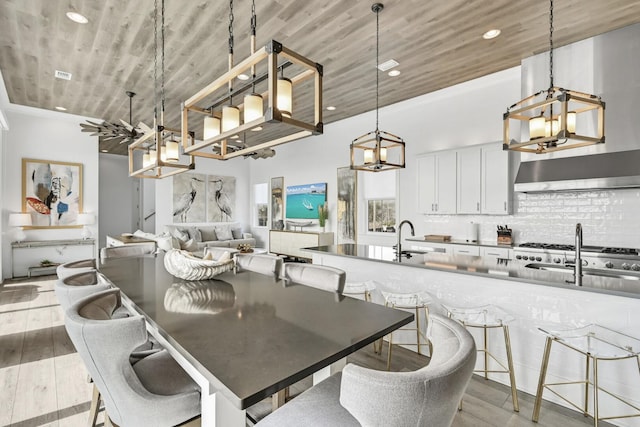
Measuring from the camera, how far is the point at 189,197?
27.5ft

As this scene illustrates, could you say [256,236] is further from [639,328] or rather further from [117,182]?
[639,328]

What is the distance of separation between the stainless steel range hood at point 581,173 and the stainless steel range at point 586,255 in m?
0.67

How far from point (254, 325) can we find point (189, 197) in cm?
783

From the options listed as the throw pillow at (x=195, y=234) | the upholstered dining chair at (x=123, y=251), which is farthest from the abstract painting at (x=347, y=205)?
the upholstered dining chair at (x=123, y=251)

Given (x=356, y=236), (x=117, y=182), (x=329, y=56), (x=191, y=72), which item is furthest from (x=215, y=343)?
(x=117, y=182)

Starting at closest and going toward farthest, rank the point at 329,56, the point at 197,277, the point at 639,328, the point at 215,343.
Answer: the point at 215,343 → the point at 639,328 → the point at 197,277 → the point at 329,56

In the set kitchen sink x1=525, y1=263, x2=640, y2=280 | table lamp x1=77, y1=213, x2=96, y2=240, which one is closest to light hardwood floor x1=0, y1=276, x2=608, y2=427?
kitchen sink x1=525, y1=263, x2=640, y2=280

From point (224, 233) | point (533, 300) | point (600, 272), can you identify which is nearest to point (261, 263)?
point (533, 300)

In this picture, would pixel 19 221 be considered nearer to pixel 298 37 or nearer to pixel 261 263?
pixel 261 263

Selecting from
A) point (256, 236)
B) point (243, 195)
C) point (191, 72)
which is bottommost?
point (256, 236)

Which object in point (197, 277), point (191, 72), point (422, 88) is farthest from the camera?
point (422, 88)

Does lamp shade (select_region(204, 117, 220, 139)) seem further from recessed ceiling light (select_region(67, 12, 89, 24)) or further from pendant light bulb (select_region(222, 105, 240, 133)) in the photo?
recessed ceiling light (select_region(67, 12, 89, 24))

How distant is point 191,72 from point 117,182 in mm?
6871

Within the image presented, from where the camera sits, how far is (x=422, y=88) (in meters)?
4.83
